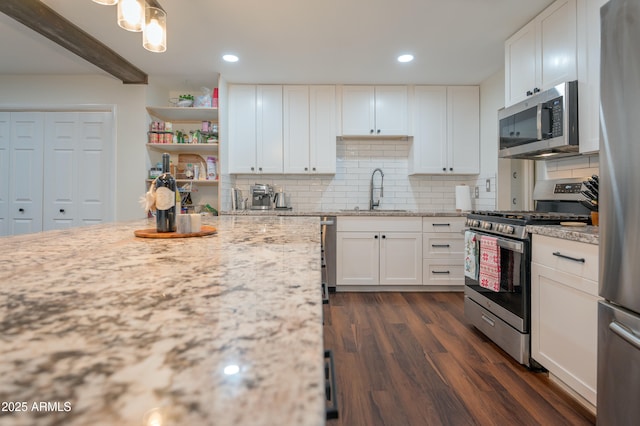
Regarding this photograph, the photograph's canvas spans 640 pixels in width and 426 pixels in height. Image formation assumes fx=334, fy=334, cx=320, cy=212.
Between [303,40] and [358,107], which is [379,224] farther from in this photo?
[303,40]

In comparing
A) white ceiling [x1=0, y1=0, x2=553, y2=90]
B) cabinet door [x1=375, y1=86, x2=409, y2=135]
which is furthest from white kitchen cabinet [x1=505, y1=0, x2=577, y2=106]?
cabinet door [x1=375, y1=86, x2=409, y2=135]

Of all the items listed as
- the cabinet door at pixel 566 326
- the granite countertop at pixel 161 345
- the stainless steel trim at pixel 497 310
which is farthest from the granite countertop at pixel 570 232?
the granite countertop at pixel 161 345

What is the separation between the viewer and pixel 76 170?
12.4 feet

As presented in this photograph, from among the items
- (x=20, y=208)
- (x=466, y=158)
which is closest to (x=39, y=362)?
(x=466, y=158)

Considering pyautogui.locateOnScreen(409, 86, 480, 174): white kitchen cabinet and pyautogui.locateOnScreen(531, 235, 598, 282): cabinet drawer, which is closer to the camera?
pyautogui.locateOnScreen(531, 235, 598, 282): cabinet drawer

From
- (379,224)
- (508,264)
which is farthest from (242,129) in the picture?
(508,264)

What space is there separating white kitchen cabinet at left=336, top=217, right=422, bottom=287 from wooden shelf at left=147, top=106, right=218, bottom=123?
1883 mm

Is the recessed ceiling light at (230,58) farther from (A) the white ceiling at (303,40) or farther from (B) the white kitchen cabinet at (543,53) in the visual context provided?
(B) the white kitchen cabinet at (543,53)

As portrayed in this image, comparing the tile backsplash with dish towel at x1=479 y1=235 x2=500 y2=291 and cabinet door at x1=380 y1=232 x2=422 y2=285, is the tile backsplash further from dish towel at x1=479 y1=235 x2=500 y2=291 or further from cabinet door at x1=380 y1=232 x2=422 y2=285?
dish towel at x1=479 y1=235 x2=500 y2=291

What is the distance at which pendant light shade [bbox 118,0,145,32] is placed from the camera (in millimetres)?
1453

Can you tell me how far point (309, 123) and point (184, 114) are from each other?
1429 millimetres

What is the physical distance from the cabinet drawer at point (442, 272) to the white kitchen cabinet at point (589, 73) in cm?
175

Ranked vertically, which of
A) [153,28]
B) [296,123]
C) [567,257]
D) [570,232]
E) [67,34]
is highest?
[67,34]

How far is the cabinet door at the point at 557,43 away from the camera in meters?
2.06
